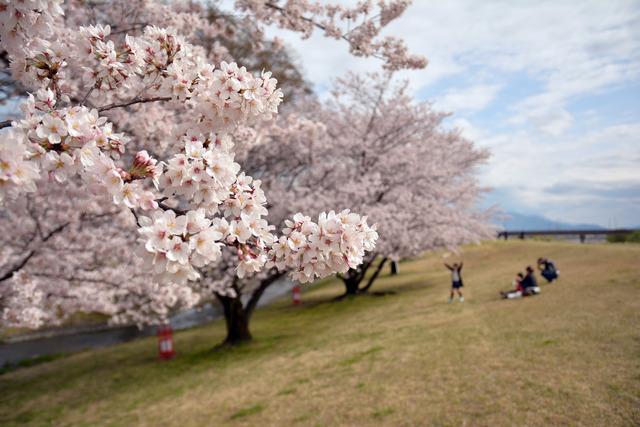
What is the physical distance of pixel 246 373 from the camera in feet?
36.0

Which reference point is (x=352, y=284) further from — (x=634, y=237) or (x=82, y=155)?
(x=82, y=155)

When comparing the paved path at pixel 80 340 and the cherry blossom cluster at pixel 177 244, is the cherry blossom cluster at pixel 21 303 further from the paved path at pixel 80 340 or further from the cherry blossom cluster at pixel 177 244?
the paved path at pixel 80 340

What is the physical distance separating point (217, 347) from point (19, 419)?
5.84 metres

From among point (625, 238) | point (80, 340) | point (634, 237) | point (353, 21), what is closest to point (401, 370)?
point (353, 21)

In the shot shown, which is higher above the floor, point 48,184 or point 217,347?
point 48,184

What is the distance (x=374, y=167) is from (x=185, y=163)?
14.7 meters

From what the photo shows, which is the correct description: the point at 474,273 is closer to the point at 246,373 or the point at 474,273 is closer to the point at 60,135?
the point at 246,373

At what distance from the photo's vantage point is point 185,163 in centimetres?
226

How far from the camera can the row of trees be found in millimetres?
2094

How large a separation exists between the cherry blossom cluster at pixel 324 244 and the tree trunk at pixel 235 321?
13.1 metres

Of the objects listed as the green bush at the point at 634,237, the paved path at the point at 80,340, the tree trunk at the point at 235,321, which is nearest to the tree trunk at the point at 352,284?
the tree trunk at the point at 235,321

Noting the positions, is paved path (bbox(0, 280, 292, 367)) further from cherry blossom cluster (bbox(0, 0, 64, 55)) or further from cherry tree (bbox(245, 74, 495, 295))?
cherry blossom cluster (bbox(0, 0, 64, 55))

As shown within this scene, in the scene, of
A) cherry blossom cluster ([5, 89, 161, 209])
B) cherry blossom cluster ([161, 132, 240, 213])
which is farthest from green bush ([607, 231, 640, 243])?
cherry blossom cluster ([5, 89, 161, 209])

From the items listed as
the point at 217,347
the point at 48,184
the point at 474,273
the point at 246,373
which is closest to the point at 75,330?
the point at 217,347
